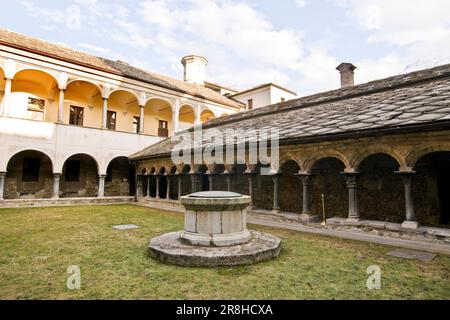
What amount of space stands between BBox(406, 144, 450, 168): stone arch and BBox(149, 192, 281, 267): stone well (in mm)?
3943

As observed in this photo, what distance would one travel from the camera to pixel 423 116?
629 centimetres

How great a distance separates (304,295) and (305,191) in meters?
5.64

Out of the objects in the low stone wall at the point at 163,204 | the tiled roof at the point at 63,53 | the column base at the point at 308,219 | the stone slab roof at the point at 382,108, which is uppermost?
the tiled roof at the point at 63,53

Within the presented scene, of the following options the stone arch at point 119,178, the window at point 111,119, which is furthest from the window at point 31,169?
the window at point 111,119

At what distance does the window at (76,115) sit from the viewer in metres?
18.8

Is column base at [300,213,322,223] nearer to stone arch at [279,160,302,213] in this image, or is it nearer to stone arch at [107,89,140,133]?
stone arch at [279,160,302,213]

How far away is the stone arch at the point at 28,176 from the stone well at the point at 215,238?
47.1 ft

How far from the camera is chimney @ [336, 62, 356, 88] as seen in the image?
1641 cm

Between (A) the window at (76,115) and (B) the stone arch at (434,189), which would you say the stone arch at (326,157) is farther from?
(A) the window at (76,115)

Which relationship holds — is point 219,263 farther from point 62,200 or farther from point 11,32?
point 11,32

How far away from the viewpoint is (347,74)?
53.8 ft

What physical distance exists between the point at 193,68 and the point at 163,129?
950 cm

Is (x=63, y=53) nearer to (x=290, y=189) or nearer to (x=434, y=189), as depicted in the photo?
(x=290, y=189)

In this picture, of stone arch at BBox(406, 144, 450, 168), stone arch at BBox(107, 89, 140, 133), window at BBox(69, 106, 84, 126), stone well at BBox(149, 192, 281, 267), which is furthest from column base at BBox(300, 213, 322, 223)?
window at BBox(69, 106, 84, 126)
